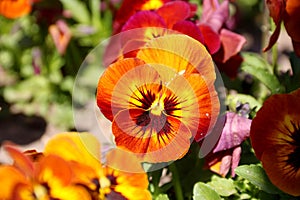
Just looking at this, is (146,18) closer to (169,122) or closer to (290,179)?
(169,122)

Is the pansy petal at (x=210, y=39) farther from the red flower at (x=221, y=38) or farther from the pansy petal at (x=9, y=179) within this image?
the pansy petal at (x=9, y=179)

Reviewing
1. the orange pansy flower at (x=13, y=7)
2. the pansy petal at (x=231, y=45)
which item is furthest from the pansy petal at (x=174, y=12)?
the orange pansy flower at (x=13, y=7)

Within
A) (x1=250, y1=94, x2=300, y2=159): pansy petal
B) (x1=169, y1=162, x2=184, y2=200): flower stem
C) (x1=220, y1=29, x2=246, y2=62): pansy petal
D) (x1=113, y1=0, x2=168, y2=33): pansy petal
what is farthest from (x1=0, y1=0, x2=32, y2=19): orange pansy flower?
(x1=250, y1=94, x2=300, y2=159): pansy petal

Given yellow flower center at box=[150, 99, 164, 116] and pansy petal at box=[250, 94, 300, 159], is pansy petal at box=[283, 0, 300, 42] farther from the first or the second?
yellow flower center at box=[150, 99, 164, 116]

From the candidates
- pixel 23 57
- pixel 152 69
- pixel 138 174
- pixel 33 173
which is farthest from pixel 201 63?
pixel 23 57

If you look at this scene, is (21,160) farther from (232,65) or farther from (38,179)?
(232,65)
